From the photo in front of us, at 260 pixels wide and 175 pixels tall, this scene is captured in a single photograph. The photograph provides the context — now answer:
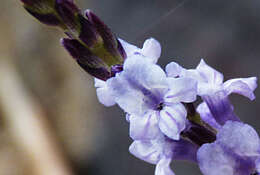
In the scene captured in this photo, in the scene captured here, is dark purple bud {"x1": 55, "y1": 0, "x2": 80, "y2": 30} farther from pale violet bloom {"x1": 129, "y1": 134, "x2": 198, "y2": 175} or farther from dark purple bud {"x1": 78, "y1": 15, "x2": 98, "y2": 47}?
pale violet bloom {"x1": 129, "y1": 134, "x2": 198, "y2": 175}

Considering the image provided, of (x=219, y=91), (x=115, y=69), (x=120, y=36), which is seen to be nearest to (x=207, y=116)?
(x=219, y=91)

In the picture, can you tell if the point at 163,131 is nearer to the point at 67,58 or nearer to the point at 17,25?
the point at 67,58

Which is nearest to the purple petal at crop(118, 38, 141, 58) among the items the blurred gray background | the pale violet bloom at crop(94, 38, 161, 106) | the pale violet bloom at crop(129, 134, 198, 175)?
the pale violet bloom at crop(94, 38, 161, 106)

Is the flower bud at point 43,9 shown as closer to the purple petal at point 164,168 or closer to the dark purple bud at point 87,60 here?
the dark purple bud at point 87,60

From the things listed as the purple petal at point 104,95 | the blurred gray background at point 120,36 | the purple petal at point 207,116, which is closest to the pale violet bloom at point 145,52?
the purple petal at point 104,95

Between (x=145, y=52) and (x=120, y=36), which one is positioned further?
(x=120, y=36)

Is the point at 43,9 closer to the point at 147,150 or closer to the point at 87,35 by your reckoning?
the point at 87,35
